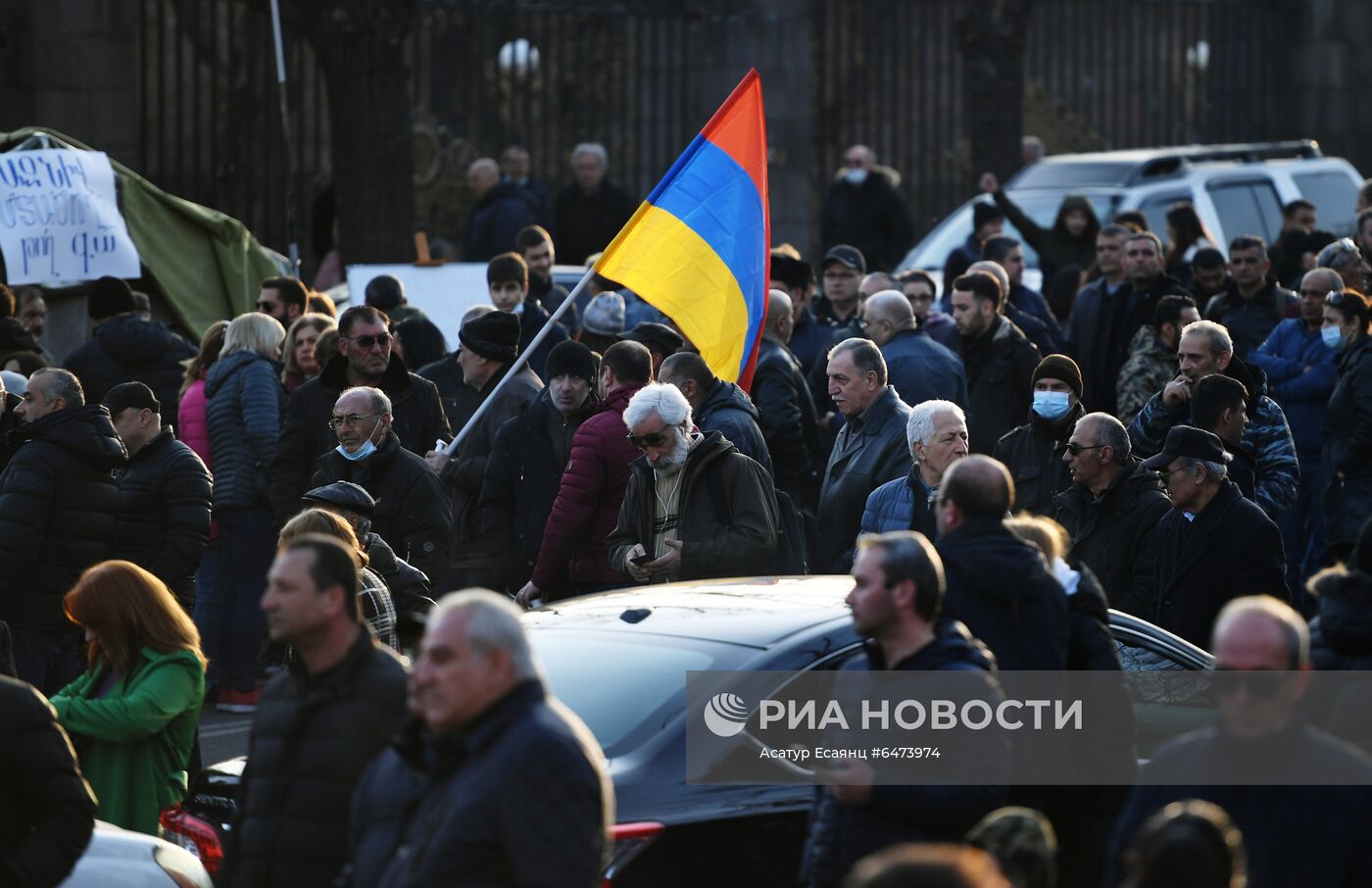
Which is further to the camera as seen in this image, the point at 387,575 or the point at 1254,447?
the point at 1254,447

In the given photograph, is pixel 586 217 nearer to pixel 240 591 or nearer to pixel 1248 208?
pixel 1248 208

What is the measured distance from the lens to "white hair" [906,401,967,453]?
813cm

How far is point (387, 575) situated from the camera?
7.83 metres

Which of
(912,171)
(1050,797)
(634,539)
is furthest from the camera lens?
(912,171)

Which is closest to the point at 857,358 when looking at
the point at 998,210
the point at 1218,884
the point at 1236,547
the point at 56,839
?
the point at 1236,547

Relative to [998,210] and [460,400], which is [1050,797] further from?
[998,210]

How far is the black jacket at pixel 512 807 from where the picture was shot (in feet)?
14.6

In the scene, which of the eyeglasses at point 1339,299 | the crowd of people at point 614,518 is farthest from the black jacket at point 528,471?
the eyeglasses at point 1339,299

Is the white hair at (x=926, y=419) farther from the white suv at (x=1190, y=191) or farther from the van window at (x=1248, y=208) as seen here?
the van window at (x=1248, y=208)

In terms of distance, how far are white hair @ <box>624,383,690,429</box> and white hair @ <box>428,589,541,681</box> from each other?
152 inches

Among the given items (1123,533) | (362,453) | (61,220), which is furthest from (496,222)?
(1123,533)

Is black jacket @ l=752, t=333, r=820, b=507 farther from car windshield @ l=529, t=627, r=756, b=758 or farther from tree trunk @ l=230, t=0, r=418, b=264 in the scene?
tree trunk @ l=230, t=0, r=418, b=264

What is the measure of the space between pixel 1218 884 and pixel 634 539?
16.6ft

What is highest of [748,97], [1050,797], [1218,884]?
[748,97]
